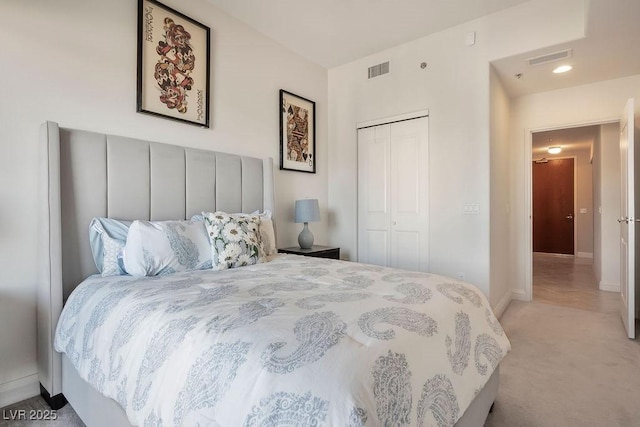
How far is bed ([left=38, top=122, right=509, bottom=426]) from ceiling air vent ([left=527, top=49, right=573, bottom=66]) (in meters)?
2.62

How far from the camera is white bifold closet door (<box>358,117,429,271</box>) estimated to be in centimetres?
355

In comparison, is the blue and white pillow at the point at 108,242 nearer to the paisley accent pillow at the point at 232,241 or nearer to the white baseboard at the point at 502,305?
the paisley accent pillow at the point at 232,241

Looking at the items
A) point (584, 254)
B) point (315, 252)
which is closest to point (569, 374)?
point (315, 252)

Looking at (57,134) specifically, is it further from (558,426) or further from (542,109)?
(542,109)

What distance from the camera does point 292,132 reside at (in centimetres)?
373

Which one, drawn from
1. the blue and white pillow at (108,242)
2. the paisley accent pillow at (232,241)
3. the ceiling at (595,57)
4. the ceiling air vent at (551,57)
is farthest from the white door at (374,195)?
the blue and white pillow at (108,242)

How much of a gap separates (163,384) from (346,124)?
3.61 meters

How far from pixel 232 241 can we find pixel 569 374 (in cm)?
244

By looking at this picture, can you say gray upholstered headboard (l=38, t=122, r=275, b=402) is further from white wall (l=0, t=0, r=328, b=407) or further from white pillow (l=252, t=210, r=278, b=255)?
white pillow (l=252, t=210, r=278, b=255)

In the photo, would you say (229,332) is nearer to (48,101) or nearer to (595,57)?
(48,101)

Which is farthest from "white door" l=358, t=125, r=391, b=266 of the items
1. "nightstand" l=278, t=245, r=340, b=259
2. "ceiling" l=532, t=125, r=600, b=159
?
"ceiling" l=532, t=125, r=600, b=159

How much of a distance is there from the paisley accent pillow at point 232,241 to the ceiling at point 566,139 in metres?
5.01

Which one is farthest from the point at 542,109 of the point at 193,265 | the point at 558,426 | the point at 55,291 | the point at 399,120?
the point at 55,291

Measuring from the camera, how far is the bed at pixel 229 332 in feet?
2.77
